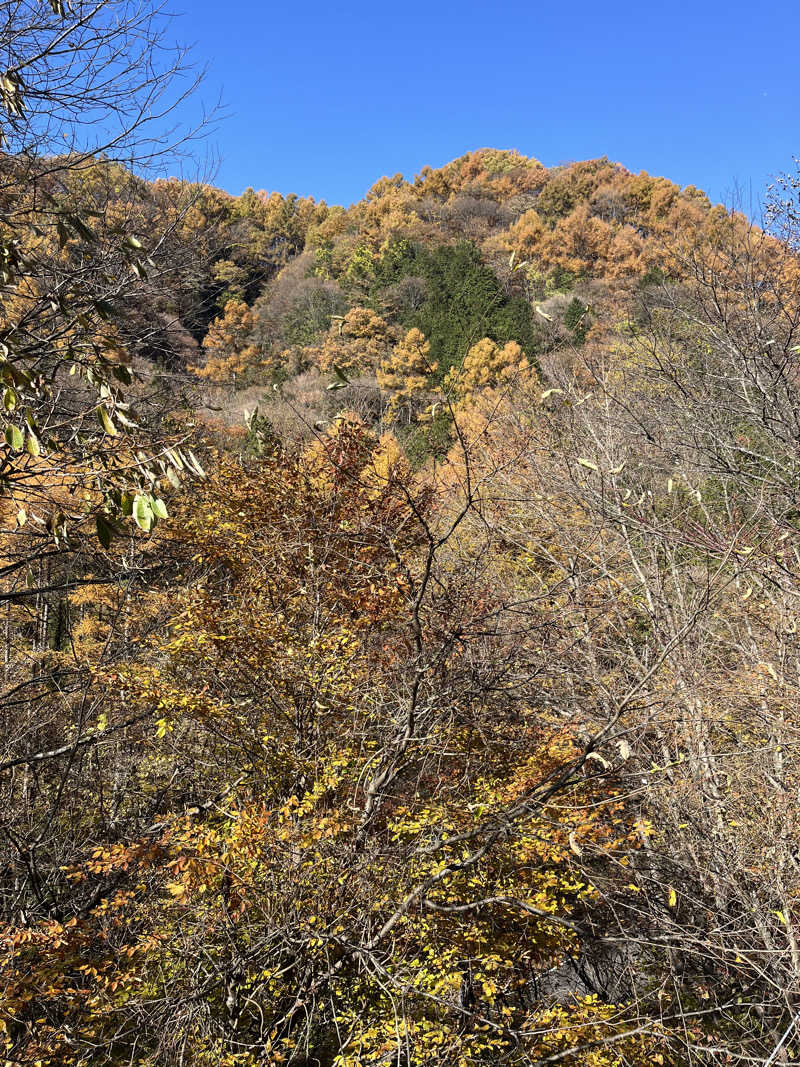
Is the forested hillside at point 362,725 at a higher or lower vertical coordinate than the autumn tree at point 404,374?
A: lower

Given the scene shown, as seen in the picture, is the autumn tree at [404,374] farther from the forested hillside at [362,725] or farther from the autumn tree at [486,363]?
the forested hillside at [362,725]

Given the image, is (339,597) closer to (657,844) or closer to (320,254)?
(657,844)

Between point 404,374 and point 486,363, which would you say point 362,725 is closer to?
point 486,363

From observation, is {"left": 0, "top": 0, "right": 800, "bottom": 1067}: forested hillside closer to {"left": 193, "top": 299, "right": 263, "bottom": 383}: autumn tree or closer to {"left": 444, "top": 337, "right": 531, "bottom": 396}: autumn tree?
{"left": 444, "top": 337, "right": 531, "bottom": 396}: autumn tree

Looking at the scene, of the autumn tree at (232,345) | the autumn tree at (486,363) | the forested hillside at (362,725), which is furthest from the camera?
the autumn tree at (232,345)

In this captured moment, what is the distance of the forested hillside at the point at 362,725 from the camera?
3.11 m

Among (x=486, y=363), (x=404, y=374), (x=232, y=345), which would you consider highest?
(x=232, y=345)

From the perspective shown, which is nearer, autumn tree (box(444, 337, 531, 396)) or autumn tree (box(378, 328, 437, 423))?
autumn tree (box(444, 337, 531, 396))

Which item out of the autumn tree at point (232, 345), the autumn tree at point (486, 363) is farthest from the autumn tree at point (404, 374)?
the autumn tree at point (232, 345)

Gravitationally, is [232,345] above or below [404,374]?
above

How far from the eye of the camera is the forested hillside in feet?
10.2

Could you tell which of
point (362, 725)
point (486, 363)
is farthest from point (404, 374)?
point (362, 725)

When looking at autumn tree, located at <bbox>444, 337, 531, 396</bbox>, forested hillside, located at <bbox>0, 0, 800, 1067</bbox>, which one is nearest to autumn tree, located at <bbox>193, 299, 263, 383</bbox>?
autumn tree, located at <bbox>444, 337, 531, 396</bbox>

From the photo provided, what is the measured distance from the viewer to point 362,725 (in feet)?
18.2
